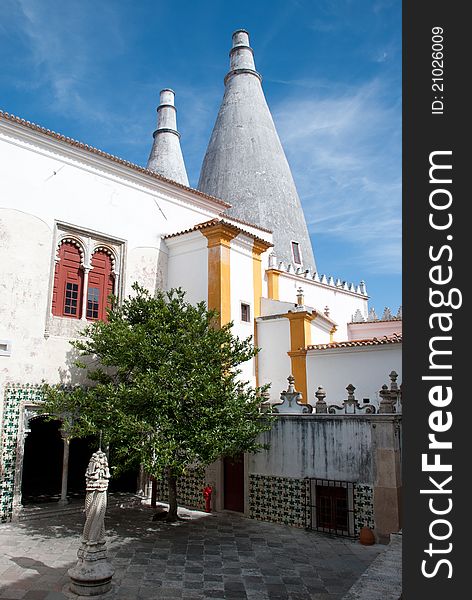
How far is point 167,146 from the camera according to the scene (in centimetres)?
3266

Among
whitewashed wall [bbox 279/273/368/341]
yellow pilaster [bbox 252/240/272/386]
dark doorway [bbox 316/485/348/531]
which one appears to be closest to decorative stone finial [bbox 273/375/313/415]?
dark doorway [bbox 316/485/348/531]

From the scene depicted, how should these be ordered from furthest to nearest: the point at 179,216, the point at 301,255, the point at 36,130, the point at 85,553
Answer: the point at 301,255, the point at 179,216, the point at 36,130, the point at 85,553

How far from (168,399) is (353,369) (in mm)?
5954

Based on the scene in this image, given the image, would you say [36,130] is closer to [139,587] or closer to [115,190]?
[115,190]

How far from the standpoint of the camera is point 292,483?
36.6ft

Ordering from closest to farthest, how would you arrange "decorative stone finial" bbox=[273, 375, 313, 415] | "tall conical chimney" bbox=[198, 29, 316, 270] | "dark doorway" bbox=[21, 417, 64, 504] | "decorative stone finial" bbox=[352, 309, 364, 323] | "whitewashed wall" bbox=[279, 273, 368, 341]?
"decorative stone finial" bbox=[273, 375, 313, 415]
"dark doorway" bbox=[21, 417, 64, 504]
"whitewashed wall" bbox=[279, 273, 368, 341]
"decorative stone finial" bbox=[352, 309, 364, 323]
"tall conical chimney" bbox=[198, 29, 316, 270]

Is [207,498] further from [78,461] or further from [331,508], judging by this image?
[78,461]

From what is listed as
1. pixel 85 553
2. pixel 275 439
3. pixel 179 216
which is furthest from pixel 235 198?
pixel 85 553

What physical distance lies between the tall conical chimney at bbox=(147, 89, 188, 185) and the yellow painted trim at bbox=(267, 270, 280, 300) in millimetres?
14994

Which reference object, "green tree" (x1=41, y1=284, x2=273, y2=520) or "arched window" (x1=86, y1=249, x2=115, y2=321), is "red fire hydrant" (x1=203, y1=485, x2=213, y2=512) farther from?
"arched window" (x1=86, y1=249, x2=115, y2=321)

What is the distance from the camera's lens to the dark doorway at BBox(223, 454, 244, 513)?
1217 cm

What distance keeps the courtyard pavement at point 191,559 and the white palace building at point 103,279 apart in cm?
115

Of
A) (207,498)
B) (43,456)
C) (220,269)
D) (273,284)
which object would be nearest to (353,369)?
(220,269)

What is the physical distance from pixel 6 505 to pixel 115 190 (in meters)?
8.55
